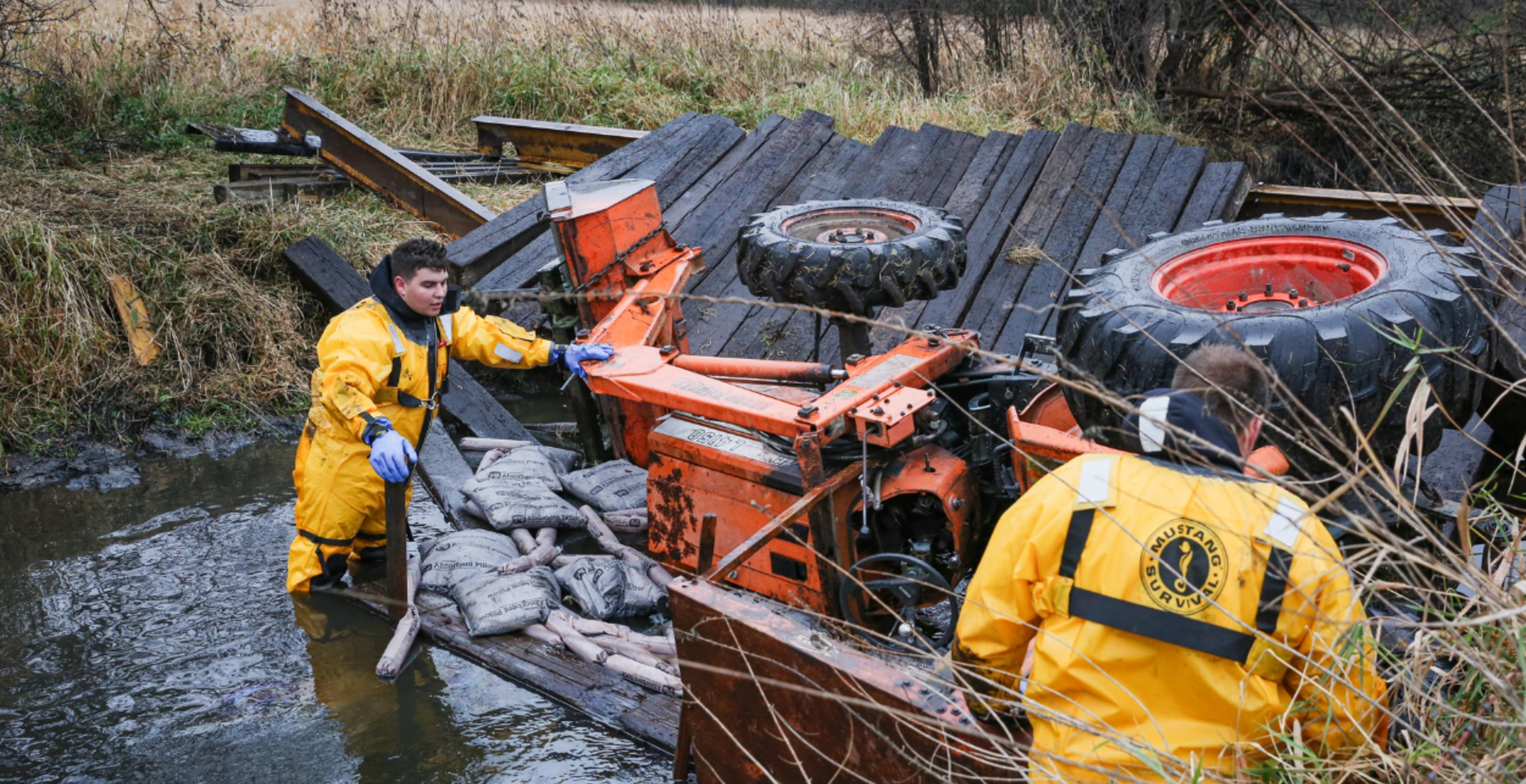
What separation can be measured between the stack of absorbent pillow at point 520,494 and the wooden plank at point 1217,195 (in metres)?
4.23

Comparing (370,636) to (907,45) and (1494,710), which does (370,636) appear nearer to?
(1494,710)

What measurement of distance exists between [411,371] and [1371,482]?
12.1 feet

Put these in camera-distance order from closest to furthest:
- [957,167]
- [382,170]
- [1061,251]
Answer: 1. [1061,251]
2. [957,167]
3. [382,170]

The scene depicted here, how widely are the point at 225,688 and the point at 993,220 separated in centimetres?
545

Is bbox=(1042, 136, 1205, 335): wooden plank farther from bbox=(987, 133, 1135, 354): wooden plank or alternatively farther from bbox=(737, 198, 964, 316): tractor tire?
bbox=(737, 198, 964, 316): tractor tire

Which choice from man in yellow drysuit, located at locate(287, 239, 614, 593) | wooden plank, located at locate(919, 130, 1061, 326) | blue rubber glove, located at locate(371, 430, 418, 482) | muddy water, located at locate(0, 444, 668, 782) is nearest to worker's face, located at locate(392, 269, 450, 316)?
man in yellow drysuit, located at locate(287, 239, 614, 593)

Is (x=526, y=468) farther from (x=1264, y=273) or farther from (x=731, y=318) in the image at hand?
(x=1264, y=273)

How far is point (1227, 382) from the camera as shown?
2.54 m

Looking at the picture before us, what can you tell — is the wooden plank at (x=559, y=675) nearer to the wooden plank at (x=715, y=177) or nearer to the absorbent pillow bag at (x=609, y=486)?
the absorbent pillow bag at (x=609, y=486)

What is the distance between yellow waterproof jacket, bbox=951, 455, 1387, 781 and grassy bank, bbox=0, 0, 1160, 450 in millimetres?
6355

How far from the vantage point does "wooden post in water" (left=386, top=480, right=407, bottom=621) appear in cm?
488

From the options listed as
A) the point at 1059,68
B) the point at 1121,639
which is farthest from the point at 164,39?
the point at 1121,639

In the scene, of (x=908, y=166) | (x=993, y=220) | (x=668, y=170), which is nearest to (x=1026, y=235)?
(x=993, y=220)

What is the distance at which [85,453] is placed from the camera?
7.13 m
